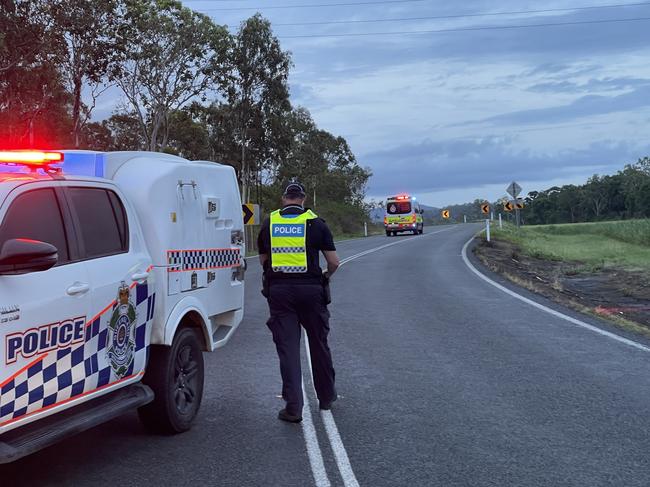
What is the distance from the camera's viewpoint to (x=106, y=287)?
15.3 feet

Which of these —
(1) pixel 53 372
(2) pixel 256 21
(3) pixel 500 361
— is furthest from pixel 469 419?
(2) pixel 256 21

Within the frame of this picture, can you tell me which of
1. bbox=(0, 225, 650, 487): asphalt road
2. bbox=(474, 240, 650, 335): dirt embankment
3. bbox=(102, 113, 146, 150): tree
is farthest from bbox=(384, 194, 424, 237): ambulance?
bbox=(0, 225, 650, 487): asphalt road

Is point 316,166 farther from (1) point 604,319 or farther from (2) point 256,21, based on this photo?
(1) point 604,319

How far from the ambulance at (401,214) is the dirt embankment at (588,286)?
21.7 meters

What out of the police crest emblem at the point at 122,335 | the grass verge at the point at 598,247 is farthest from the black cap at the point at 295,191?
the grass verge at the point at 598,247

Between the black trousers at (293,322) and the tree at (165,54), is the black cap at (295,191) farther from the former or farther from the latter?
the tree at (165,54)

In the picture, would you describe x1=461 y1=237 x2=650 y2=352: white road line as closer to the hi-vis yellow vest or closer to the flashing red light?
the hi-vis yellow vest

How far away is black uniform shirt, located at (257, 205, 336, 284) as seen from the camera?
6.04 m

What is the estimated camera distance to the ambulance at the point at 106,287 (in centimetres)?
387

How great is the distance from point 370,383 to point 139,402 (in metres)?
2.98

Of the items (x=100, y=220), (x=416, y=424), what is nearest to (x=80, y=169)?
(x=100, y=220)

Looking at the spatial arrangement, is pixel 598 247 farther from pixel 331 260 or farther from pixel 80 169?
pixel 80 169

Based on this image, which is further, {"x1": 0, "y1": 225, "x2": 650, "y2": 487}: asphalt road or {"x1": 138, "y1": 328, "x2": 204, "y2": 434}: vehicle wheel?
{"x1": 138, "y1": 328, "x2": 204, "y2": 434}: vehicle wheel

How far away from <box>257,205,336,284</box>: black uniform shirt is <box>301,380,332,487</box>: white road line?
117cm
